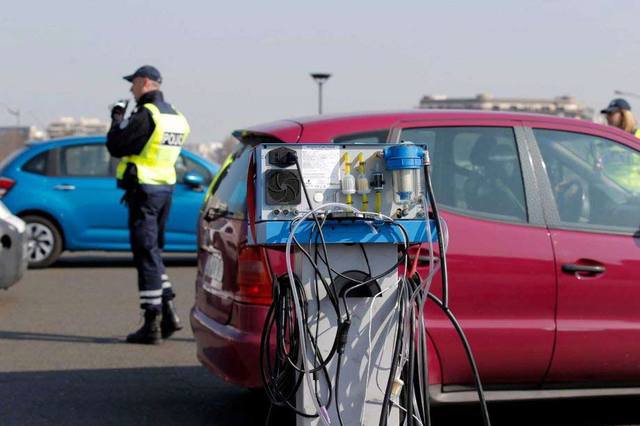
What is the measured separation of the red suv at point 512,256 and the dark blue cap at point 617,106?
16.2 feet

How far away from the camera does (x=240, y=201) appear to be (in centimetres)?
619

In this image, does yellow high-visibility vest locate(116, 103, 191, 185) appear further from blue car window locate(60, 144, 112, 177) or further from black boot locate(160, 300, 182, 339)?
blue car window locate(60, 144, 112, 177)

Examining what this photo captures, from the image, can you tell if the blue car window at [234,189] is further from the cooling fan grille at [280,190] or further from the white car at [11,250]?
the white car at [11,250]

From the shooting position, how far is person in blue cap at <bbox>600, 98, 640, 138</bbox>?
11062 millimetres

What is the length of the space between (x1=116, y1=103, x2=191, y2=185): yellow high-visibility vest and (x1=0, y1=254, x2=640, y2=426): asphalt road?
4.40 ft

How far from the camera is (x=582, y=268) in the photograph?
6090mm

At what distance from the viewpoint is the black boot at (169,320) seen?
30.8 ft

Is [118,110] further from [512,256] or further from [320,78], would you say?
[320,78]

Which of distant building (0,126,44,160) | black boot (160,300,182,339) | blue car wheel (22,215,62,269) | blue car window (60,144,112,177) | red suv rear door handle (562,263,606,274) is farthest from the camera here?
distant building (0,126,44,160)

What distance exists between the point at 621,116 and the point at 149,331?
16.5 feet

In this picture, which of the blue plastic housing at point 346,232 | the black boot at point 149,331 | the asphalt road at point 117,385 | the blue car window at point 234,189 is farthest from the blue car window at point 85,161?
the blue plastic housing at point 346,232

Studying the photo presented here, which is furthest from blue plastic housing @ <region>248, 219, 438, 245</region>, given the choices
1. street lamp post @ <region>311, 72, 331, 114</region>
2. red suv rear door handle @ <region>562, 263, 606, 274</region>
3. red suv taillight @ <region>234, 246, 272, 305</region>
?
street lamp post @ <region>311, 72, 331, 114</region>

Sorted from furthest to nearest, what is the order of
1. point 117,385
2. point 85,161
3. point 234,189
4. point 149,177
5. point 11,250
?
Answer: point 85,161 < point 11,250 < point 149,177 < point 117,385 < point 234,189

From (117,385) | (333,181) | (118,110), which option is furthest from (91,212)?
(333,181)
